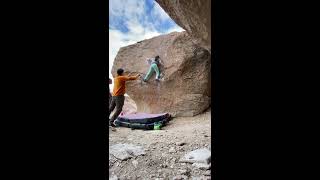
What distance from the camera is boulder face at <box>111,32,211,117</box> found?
23.4ft

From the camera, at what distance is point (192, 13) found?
3.62m

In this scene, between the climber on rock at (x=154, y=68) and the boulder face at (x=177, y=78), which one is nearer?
the boulder face at (x=177, y=78)

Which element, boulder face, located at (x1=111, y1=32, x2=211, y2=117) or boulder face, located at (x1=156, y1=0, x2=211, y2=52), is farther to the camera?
boulder face, located at (x1=111, y1=32, x2=211, y2=117)

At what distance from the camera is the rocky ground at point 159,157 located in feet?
9.57

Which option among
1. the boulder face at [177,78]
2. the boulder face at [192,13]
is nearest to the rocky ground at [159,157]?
the boulder face at [192,13]

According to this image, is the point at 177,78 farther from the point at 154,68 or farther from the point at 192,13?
the point at 192,13

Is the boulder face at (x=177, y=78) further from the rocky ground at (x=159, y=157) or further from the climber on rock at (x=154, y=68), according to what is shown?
the rocky ground at (x=159, y=157)

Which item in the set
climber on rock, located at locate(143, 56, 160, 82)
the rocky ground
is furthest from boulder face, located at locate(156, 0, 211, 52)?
climber on rock, located at locate(143, 56, 160, 82)

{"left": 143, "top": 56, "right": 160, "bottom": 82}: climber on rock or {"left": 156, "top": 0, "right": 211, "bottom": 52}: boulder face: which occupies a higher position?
{"left": 156, "top": 0, "right": 211, "bottom": 52}: boulder face

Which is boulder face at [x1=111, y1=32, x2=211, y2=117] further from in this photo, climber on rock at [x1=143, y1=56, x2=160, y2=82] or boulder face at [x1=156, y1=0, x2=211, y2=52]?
boulder face at [x1=156, y1=0, x2=211, y2=52]

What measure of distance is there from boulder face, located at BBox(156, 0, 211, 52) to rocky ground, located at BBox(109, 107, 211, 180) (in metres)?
1.82

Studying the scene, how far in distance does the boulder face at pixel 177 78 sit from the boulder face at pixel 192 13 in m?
2.58
